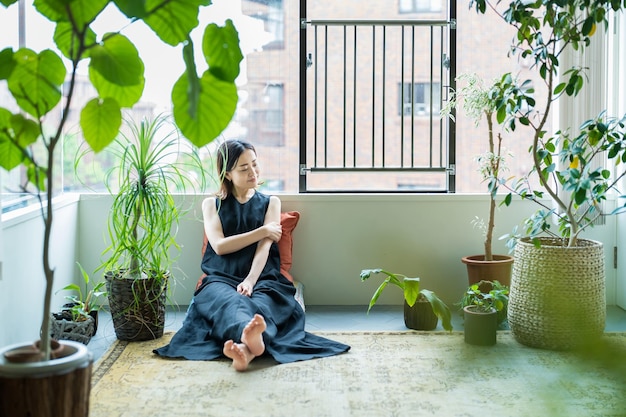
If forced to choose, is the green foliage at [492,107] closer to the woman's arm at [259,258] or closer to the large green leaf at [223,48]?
the woman's arm at [259,258]

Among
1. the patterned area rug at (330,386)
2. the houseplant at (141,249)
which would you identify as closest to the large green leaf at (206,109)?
the patterned area rug at (330,386)

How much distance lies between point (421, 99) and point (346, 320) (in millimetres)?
1397

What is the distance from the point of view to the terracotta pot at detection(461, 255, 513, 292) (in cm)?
362

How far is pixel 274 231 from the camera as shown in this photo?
11.4 feet

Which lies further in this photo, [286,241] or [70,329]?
[286,241]

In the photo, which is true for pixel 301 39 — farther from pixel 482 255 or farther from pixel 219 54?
pixel 219 54

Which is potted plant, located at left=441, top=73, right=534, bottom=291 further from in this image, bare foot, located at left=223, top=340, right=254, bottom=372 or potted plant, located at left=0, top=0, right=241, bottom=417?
potted plant, located at left=0, top=0, right=241, bottom=417

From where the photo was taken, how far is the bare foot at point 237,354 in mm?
2756

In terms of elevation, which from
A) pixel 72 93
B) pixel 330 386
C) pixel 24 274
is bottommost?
pixel 330 386

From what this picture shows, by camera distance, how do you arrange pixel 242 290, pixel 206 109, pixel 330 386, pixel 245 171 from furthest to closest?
pixel 245 171 → pixel 242 290 → pixel 330 386 → pixel 206 109

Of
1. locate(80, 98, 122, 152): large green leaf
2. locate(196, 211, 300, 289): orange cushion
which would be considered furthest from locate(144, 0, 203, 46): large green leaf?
locate(196, 211, 300, 289): orange cushion

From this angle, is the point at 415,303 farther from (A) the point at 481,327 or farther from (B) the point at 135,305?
(B) the point at 135,305

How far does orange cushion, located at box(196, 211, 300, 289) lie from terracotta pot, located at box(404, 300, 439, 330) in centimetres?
65


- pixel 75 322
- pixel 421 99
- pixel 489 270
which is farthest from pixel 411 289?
pixel 75 322
